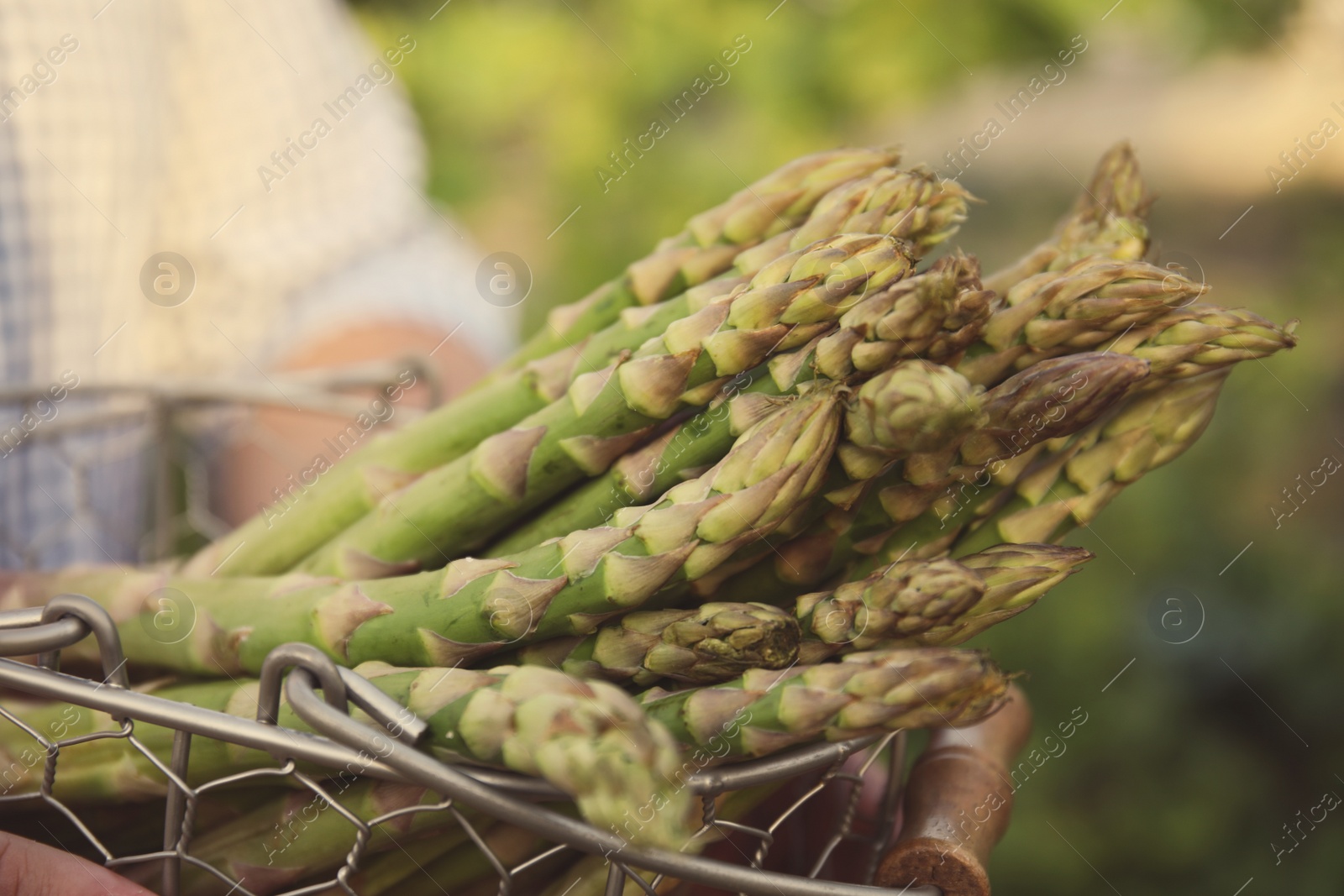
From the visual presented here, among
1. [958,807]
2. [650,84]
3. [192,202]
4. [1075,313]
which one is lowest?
[958,807]

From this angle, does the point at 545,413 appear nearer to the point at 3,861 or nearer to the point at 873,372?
the point at 873,372

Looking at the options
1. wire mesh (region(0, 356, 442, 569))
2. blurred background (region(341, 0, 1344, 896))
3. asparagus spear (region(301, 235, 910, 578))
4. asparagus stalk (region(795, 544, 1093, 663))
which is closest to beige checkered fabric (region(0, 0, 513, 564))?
wire mesh (region(0, 356, 442, 569))

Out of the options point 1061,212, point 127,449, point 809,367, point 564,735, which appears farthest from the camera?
point 1061,212

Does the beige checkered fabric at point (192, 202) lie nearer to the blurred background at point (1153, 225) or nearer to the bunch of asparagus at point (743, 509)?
the bunch of asparagus at point (743, 509)

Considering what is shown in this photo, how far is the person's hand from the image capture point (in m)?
0.46

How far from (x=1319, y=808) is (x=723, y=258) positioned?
62.8 inches

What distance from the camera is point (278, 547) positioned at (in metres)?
0.67

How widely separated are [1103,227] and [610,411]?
0.35 meters

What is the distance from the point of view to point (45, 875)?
463mm

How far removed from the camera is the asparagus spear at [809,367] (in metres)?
0.51

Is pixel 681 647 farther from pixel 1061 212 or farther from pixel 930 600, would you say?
pixel 1061 212

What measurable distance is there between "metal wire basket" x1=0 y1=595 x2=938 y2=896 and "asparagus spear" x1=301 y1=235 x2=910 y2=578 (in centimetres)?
12

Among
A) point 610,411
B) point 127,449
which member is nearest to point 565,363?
point 610,411

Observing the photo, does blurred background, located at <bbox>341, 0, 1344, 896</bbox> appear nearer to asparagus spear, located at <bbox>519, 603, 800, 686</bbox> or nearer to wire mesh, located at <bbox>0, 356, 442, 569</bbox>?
wire mesh, located at <bbox>0, 356, 442, 569</bbox>
